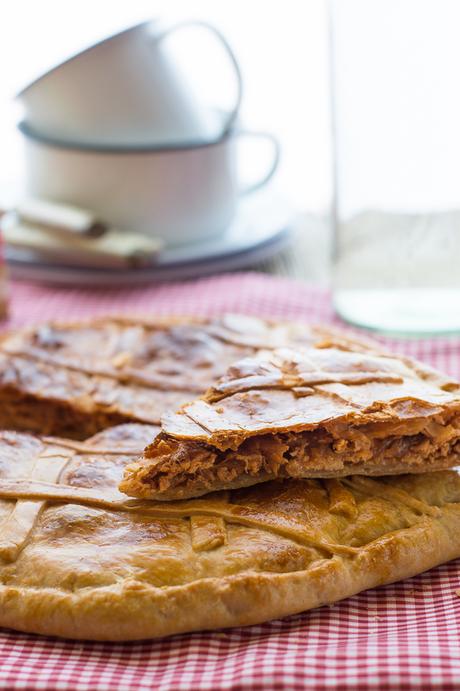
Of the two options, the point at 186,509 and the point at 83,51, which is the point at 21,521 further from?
the point at 83,51

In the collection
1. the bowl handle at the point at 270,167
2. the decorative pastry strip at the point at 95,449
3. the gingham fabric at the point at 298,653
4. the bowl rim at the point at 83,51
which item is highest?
the bowl rim at the point at 83,51

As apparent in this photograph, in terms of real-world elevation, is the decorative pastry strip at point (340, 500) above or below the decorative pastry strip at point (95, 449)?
below

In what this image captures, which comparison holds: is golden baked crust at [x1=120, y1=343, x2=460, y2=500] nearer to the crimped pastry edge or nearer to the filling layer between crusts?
the filling layer between crusts

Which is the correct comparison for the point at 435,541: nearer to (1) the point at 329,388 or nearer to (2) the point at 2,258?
(1) the point at 329,388

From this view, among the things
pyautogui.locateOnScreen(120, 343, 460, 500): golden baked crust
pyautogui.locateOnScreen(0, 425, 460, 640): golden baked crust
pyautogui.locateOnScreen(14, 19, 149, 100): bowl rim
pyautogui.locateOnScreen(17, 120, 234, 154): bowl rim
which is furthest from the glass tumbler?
pyautogui.locateOnScreen(0, 425, 460, 640): golden baked crust

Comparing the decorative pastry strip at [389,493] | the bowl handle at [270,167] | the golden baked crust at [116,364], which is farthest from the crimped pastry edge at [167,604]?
the bowl handle at [270,167]

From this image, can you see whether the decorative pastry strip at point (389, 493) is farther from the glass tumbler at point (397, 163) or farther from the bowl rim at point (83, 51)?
the bowl rim at point (83, 51)

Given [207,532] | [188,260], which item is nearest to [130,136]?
[188,260]

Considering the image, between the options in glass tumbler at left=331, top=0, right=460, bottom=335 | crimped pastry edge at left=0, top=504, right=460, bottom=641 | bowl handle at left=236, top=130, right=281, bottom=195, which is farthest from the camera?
bowl handle at left=236, top=130, right=281, bottom=195
